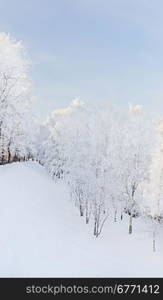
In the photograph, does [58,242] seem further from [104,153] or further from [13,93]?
[13,93]

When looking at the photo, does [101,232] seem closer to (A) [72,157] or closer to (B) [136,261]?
(B) [136,261]

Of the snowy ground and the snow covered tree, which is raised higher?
the snow covered tree

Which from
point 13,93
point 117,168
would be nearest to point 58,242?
point 117,168

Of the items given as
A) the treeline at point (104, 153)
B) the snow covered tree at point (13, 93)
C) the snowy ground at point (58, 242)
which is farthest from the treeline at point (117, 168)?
the snow covered tree at point (13, 93)

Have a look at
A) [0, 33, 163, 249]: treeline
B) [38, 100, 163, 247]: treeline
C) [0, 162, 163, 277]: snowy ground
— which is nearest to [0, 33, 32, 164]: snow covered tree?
[0, 33, 163, 249]: treeline

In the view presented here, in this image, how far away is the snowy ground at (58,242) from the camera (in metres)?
21.3

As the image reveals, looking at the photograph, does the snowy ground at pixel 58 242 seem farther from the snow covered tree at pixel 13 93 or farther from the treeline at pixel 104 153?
the snow covered tree at pixel 13 93

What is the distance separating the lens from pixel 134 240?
3048 centimetres

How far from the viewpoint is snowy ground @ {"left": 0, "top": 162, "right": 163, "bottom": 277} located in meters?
21.3

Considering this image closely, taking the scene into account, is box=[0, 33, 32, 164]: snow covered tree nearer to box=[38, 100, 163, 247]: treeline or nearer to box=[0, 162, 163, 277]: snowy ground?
box=[0, 162, 163, 277]: snowy ground

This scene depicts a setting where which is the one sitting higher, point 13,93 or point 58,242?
point 13,93

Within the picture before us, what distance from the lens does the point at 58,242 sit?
25.4m

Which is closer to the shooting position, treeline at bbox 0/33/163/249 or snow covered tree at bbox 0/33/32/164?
treeline at bbox 0/33/163/249

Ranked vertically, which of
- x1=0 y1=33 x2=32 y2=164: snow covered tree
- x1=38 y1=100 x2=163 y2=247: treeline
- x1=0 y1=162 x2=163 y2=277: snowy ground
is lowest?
x1=0 y1=162 x2=163 y2=277: snowy ground
